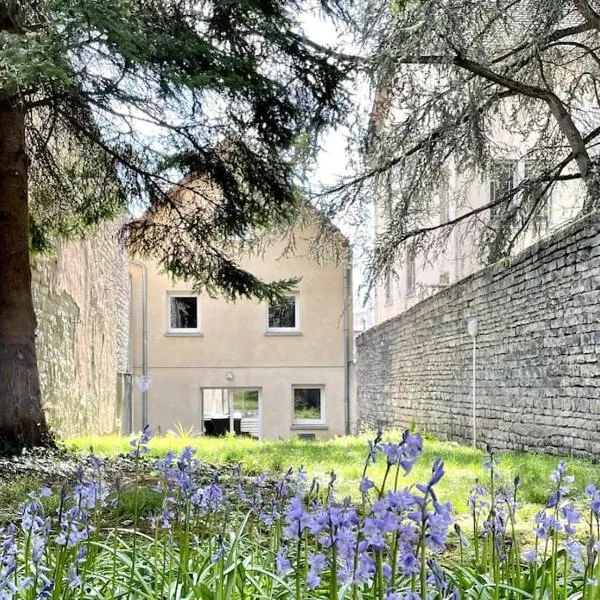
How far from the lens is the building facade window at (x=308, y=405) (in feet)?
59.9

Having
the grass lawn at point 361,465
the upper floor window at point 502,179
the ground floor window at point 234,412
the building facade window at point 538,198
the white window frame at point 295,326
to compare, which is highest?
the upper floor window at point 502,179

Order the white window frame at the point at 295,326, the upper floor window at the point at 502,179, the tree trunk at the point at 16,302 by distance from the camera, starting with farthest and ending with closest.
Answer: the white window frame at the point at 295,326, the upper floor window at the point at 502,179, the tree trunk at the point at 16,302

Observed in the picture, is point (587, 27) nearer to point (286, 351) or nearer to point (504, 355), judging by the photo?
point (504, 355)

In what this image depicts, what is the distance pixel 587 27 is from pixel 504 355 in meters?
4.17

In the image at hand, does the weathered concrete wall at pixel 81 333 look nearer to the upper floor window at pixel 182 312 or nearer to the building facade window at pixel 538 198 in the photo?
the upper floor window at pixel 182 312

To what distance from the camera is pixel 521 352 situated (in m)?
8.65

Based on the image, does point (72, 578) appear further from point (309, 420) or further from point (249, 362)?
point (309, 420)

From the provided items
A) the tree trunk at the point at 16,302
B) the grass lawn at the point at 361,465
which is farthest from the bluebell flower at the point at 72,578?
the tree trunk at the point at 16,302

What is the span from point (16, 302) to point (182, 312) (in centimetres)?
1169

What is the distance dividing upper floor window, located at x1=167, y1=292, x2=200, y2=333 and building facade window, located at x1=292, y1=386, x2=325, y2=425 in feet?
9.81

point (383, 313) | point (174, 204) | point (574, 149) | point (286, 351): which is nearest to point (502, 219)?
point (574, 149)

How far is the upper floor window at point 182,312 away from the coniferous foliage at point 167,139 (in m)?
9.99

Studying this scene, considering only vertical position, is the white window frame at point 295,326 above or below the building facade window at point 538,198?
below

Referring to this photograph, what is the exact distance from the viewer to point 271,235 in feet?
27.2
